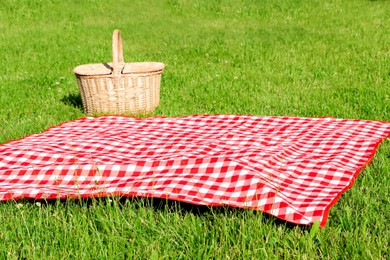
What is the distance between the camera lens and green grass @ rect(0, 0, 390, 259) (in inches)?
110

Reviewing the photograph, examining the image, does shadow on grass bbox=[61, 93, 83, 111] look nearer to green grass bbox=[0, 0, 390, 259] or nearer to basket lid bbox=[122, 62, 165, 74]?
green grass bbox=[0, 0, 390, 259]

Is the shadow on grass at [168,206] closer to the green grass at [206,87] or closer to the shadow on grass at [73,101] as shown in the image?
the green grass at [206,87]

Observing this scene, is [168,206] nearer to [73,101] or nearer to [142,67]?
[142,67]

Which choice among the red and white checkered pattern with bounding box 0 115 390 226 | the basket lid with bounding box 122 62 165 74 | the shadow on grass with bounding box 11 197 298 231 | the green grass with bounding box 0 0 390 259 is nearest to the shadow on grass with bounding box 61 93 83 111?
the green grass with bounding box 0 0 390 259

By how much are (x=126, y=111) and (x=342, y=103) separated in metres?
2.24

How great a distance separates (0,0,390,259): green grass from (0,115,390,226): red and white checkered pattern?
0.11 metres

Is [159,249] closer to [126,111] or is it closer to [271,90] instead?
[126,111]

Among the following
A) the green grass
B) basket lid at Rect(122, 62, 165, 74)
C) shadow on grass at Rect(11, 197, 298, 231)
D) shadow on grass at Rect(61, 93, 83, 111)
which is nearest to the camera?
the green grass

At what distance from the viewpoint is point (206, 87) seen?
6.49 metres

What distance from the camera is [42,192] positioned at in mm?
3381

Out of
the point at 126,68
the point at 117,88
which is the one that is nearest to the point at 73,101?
the point at 126,68

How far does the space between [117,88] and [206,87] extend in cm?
130

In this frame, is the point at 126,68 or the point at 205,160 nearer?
the point at 205,160

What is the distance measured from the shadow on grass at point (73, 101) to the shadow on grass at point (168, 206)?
2739 millimetres
